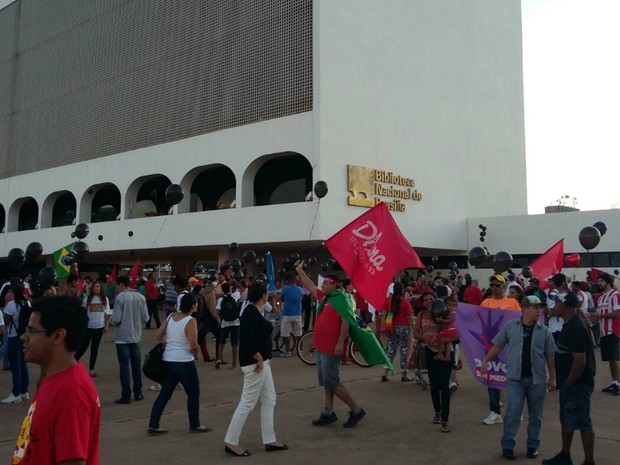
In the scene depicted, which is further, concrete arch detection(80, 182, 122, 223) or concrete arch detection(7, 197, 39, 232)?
concrete arch detection(7, 197, 39, 232)

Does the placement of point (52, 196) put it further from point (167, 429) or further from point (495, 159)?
point (167, 429)

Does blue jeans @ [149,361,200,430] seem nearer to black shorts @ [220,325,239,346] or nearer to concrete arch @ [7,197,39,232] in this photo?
black shorts @ [220,325,239,346]

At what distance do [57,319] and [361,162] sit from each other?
2401 cm

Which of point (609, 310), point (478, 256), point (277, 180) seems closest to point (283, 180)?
point (277, 180)

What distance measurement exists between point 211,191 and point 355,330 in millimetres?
26061

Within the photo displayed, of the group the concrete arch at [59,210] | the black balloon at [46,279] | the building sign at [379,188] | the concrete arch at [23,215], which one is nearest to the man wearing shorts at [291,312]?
the black balloon at [46,279]

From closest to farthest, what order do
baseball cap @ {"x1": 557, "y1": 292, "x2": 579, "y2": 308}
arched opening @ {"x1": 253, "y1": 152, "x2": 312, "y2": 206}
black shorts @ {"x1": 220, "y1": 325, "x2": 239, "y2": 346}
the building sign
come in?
1. baseball cap @ {"x1": 557, "y1": 292, "x2": 579, "y2": 308}
2. black shorts @ {"x1": 220, "y1": 325, "x2": 239, "y2": 346}
3. the building sign
4. arched opening @ {"x1": 253, "y1": 152, "x2": 312, "y2": 206}

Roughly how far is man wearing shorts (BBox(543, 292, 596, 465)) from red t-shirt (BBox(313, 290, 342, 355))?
247cm

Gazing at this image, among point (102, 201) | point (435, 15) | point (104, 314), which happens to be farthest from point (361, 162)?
point (102, 201)

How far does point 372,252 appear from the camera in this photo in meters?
8.45

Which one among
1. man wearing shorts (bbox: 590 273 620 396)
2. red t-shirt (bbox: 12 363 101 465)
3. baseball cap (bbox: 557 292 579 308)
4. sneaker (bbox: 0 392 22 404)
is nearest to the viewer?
red t-shirt (bbox: 12 363 101 465)

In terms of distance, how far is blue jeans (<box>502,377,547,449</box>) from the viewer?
575 cm

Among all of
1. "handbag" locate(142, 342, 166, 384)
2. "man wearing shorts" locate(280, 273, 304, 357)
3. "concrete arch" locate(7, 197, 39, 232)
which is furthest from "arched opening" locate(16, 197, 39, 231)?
"handbag" locate(142, 342, 166, 384)

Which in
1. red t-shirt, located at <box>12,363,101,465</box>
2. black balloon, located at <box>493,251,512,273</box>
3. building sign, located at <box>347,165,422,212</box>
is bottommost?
red t-shirt, located at <box>12,363,101,465</box>
